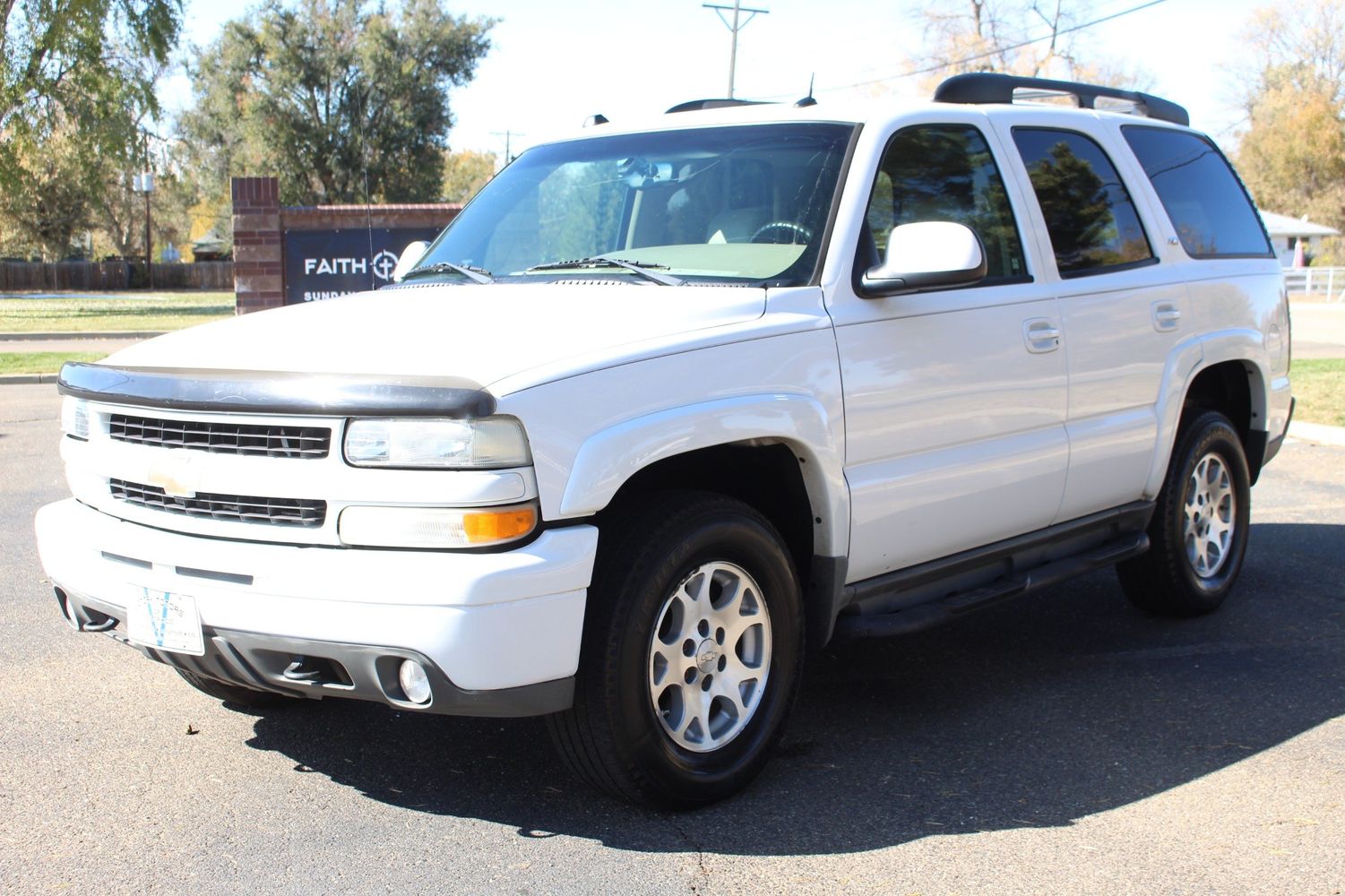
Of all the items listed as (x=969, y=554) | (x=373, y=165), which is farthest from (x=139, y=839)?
(x=373, y=165)

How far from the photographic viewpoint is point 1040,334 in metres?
4.80

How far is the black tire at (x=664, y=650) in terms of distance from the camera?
11.4 ft

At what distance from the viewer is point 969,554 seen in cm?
462

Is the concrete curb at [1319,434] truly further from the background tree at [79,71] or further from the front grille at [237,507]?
the background tree at [79,71]

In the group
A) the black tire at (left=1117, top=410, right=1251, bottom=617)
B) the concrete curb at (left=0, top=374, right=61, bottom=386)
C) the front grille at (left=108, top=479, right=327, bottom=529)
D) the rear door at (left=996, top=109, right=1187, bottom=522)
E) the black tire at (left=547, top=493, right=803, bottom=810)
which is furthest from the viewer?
the concrete curb at (left=0, top=374, right=61, bottom=386)

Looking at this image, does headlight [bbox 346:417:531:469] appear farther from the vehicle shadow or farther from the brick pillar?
the brick pillar

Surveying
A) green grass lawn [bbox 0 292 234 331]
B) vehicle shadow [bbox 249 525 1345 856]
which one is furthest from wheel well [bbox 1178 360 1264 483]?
green grass lawn [bbox 0 292 234 331]

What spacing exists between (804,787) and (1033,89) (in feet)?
10.3

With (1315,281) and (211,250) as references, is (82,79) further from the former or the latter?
(211,250)

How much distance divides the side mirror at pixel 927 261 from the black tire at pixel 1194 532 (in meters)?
2.06

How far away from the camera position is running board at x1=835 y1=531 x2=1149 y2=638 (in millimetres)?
4281

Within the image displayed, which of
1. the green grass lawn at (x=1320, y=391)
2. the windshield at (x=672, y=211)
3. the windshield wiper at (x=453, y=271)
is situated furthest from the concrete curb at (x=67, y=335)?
the windshield at (x=672, y=211)

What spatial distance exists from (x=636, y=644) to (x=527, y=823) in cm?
65

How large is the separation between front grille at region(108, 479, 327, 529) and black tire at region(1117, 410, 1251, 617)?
3740 millimetres
